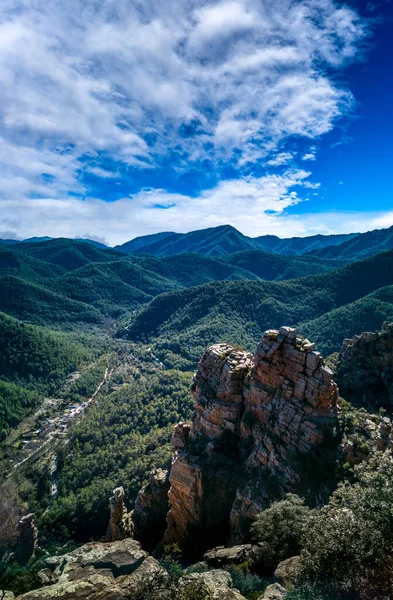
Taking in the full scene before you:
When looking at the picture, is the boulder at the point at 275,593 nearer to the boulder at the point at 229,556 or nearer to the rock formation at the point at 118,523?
the boulder at the point at 229,556

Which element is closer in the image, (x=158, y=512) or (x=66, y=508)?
(x=158, y=512)

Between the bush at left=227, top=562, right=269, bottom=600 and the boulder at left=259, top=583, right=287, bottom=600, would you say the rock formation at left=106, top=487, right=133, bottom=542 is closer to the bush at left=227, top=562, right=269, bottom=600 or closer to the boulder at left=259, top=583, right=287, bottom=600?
the bush at left=227, top=562, right=269, bottom=600

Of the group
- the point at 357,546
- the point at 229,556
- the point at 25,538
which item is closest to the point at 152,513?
the point at 229,556

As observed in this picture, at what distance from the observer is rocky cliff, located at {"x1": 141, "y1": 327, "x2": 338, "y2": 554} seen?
35.2 m

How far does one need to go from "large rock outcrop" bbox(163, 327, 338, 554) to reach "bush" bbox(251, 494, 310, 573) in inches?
245

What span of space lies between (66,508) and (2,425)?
7702 centimetres

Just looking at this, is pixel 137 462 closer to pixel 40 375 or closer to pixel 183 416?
pixel 183 416

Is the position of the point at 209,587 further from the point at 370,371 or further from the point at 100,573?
the point at 370,371

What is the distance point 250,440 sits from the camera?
134 ft

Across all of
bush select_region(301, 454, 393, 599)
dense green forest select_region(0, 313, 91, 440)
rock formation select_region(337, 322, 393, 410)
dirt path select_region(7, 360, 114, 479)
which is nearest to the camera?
bush select_region(301, 454, 393, 599)

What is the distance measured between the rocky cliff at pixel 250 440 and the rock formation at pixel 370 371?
1865 cm

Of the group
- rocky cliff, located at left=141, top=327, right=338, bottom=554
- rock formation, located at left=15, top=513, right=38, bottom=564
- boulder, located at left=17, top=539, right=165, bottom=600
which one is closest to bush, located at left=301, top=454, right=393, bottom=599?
boulder, located at left=17, top=539, right=165, bottom=600

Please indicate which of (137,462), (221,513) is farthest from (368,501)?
(137,462)

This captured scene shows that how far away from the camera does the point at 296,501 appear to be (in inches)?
1109
